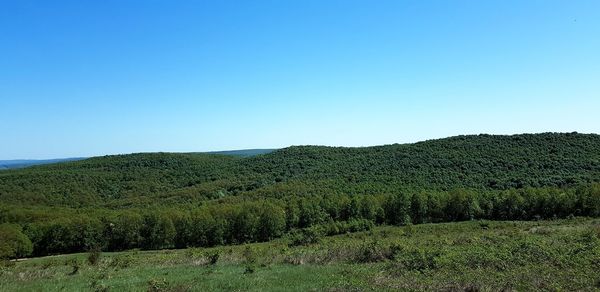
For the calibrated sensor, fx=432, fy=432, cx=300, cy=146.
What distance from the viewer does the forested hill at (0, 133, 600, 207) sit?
109 metres

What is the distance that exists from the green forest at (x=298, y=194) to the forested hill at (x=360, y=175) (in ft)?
1.51

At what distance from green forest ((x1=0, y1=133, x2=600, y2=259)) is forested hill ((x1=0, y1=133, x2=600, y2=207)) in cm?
46

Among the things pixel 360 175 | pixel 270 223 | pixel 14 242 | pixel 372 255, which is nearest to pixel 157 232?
pixel 270 223

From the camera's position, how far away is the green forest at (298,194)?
7688 cm

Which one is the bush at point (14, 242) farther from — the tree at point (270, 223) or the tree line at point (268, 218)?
the tree at point (270, 223)

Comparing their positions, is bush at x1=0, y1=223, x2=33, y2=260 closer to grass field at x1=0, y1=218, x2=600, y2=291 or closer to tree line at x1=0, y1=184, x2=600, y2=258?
tree line at x1=0, y1=184, x2=600, y2=258

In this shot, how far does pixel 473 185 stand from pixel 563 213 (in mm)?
29581

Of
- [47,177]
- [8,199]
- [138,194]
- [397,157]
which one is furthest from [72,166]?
[397,157]

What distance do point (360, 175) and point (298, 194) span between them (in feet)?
79.3

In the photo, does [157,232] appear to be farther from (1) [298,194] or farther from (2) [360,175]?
(2) [360,175]

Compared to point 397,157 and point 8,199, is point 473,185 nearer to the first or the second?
point 397,157

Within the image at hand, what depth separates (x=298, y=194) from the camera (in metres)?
115

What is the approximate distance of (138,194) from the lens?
471 feet

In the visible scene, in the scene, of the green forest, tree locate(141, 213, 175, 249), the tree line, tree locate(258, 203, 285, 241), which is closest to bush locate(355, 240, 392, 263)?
the green forest
